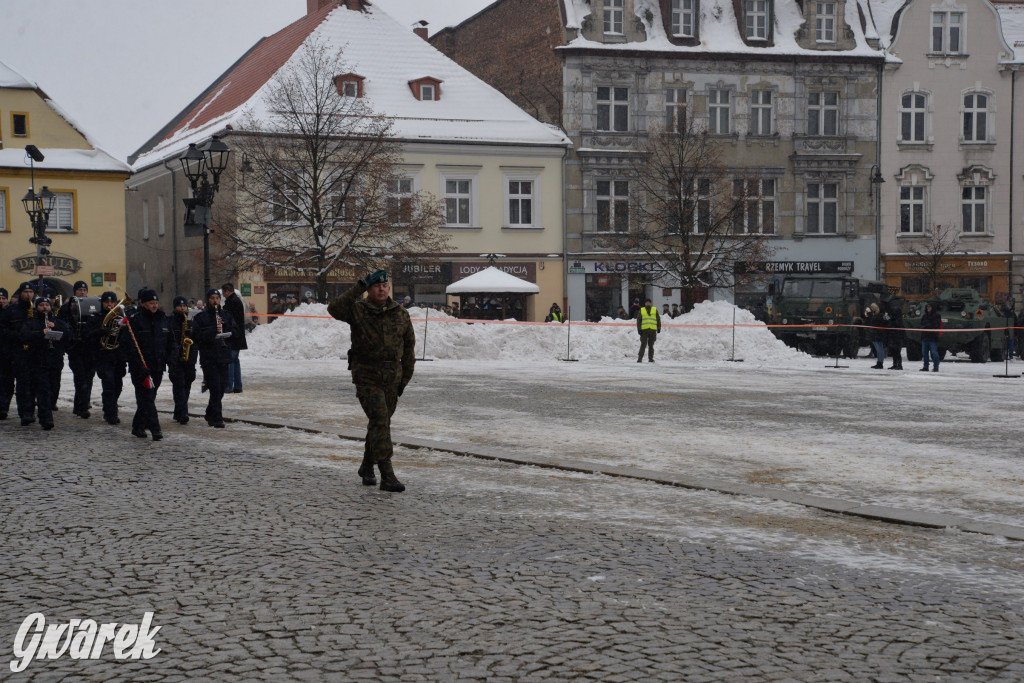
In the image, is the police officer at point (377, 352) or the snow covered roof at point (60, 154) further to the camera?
the snow covered roof at point (60, 154)

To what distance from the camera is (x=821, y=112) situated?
A: 161 ft

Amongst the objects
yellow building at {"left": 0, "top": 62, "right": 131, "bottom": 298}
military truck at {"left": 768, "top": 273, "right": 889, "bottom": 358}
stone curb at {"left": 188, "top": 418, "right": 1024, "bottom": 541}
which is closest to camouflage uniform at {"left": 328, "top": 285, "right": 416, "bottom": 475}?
stone curb at {"left": 188, "top": 418, "right": 1024, "bottom": 541}

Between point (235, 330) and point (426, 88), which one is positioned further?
point (426, 88)

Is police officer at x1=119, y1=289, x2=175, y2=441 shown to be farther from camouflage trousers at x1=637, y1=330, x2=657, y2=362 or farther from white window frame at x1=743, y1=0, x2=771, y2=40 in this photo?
white window frame at x1=743, y1=0, x2=771, y2=40

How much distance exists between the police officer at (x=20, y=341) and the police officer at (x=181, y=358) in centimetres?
172

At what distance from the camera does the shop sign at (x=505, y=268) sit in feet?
151

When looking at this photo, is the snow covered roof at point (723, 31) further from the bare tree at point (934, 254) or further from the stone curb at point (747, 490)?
the stone curb at point (747, 490)

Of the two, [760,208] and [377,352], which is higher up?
[760,208]

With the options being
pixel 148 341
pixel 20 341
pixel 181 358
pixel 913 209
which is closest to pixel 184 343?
pixel 181 358

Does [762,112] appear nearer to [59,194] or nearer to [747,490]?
[59,194]

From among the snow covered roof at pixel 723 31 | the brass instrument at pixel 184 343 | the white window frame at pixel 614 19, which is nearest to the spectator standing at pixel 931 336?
the brass instrument at pixel 184 343

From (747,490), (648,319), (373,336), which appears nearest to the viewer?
(373,336)

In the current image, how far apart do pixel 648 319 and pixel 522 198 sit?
691 inches

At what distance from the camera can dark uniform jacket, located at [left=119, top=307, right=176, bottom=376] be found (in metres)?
13.4
